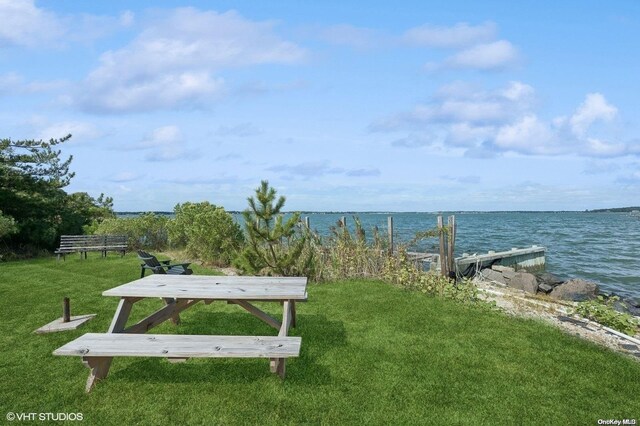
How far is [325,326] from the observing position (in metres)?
6.43

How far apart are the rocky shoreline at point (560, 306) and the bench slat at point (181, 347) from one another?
5085 millimetres

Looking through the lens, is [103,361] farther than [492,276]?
No

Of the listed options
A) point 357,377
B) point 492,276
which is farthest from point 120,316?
point 492,276

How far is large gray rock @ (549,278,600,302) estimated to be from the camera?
15633mm

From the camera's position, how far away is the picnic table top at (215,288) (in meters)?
4.91

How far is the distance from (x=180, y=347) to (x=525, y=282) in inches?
654

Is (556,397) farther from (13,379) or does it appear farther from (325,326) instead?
(13,379)

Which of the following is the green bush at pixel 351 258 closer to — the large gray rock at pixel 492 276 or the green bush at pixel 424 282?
the green bush at pixel 424 282

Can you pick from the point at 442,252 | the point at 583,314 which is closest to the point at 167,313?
the point at 583,314

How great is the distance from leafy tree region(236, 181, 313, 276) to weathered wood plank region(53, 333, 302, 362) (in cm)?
476

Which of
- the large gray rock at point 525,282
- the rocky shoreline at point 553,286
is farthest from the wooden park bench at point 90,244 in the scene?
the large gray rock at point 525,282

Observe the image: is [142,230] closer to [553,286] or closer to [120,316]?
[120,316]

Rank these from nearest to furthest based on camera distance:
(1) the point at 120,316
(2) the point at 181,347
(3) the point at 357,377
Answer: (2) the point at 181,347, (3) the point at 357,377, (1) the point at 120,316

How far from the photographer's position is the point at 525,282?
1728 cm
